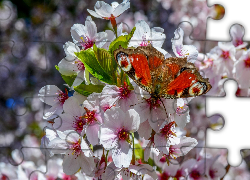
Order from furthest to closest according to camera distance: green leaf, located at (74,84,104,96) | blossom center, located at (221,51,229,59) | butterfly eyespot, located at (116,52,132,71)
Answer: blossom center, located at (221,51,229,59) < green leaf, located at (74,84,104,96) < butterfly eyespot, located at (116,52,132,71)

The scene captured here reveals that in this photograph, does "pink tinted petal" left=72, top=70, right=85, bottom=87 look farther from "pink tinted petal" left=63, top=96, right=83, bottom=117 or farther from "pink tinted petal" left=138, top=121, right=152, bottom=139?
"pink tinted petal" left=138, top=121, right=152, bottom=139

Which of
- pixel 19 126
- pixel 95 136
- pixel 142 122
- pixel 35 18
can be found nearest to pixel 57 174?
pixel 95 136

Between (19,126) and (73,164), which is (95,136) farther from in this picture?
(19,126)

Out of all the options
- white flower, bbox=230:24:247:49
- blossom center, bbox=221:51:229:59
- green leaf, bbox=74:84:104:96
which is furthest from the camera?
blossom center, bbox=221:51:229:59

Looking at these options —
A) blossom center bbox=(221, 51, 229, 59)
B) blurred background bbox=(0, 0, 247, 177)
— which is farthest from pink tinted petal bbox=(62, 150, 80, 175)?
blurred background bbox=(0, 0, 247, 177)

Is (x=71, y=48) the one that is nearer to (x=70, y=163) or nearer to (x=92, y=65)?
(x=92, y=65)

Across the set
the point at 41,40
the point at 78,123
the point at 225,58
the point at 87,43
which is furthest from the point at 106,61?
the point at 41,40

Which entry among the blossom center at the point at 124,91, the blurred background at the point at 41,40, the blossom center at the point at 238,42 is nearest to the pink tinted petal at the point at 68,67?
the blossom center at the point at 124,91
